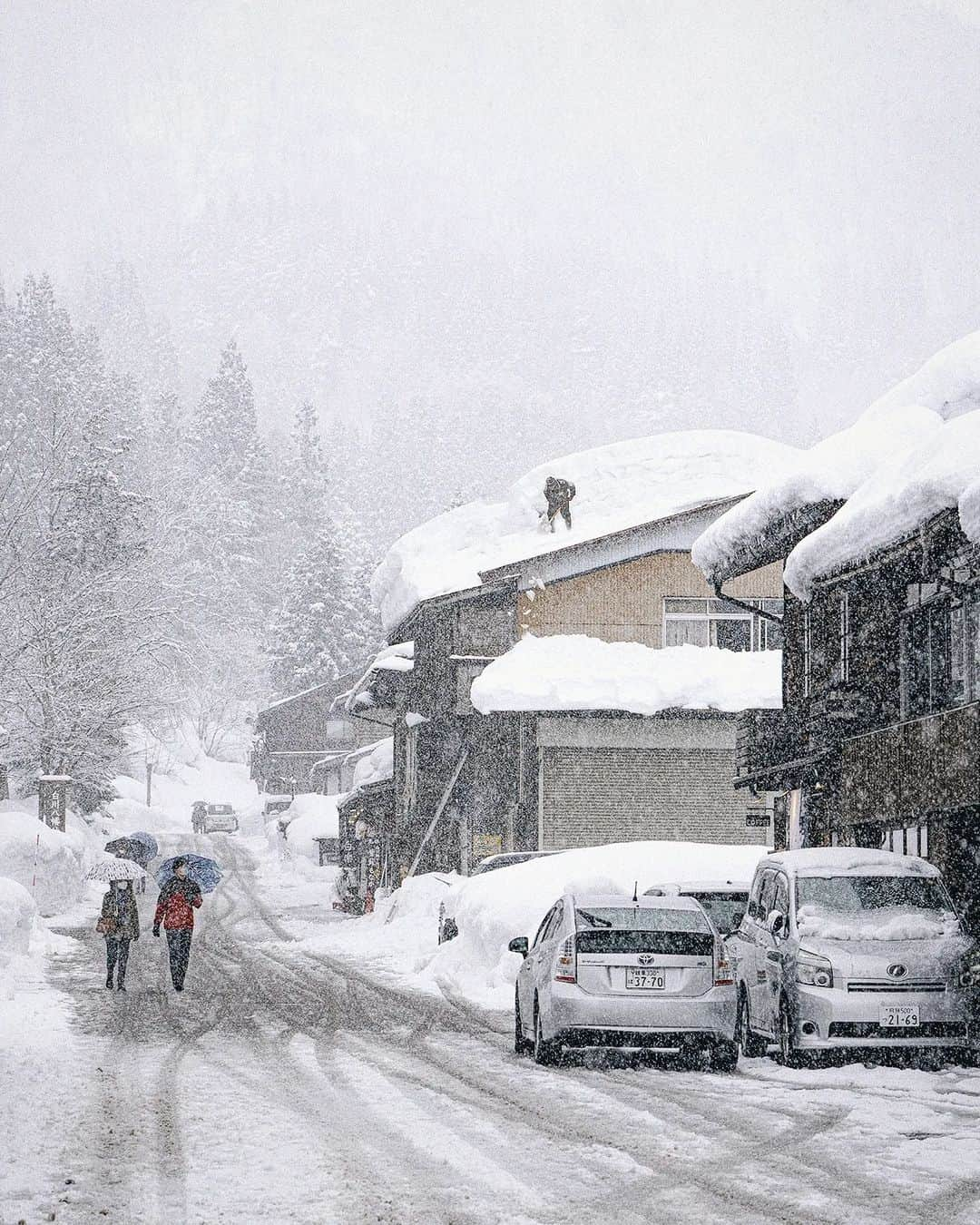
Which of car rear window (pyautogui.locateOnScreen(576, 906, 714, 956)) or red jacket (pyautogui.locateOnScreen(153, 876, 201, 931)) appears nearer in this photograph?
car rear window (pyautogui.locateOnScreen(576, 906, 714, 956))

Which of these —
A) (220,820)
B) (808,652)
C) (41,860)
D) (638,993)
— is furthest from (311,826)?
(638,993)

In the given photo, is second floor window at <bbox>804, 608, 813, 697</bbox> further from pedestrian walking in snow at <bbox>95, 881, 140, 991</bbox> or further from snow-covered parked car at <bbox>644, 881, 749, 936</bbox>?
pedestrian walking in snow at <bbox>95, 881, 140, 991</bbox>

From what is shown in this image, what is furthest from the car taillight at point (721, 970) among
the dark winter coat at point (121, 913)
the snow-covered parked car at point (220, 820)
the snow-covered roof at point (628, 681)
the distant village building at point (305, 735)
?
the distant village building at point (305, 735)

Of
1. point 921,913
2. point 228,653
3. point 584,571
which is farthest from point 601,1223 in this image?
point 228,653

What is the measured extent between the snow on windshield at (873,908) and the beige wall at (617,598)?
68.7 ft

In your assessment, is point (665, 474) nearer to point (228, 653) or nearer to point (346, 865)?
point (346, 865)

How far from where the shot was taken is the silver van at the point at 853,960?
13609 mm

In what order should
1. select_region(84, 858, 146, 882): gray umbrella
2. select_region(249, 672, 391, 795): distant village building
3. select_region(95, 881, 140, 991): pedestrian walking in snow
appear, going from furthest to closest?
select_region(249, 672, 391, 795): distant village building → select_region(84, 858, 146, 882): gray umbrella → select_region(95, 881, 140, 991): pedestrian walking in snow

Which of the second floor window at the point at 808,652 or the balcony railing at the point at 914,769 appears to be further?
the second floor window at the point at 808,652

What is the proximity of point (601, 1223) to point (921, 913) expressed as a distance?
7976mm

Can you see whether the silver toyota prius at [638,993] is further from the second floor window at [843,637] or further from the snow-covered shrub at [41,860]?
the snow-covered shrub at [41,860]

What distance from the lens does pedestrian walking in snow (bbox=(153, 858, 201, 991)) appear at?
22.1 m

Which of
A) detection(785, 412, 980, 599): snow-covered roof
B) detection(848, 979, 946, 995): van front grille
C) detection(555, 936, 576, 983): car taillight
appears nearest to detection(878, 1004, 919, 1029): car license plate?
detection(848, 979, 946, 995): van front grille

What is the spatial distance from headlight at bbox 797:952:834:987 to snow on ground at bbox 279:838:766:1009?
691 cm
